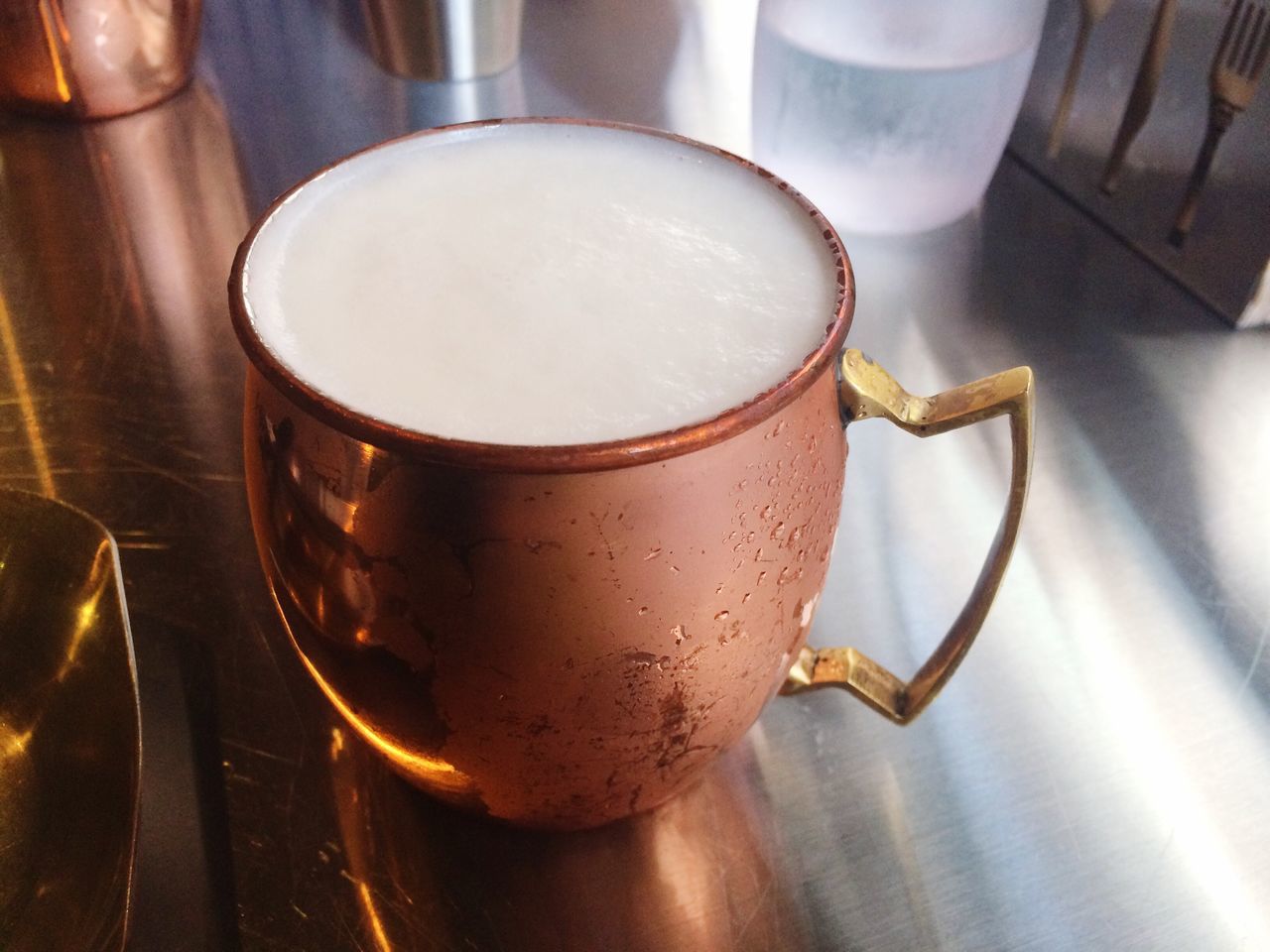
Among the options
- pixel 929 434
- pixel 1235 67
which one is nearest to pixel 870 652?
pixel 929 434

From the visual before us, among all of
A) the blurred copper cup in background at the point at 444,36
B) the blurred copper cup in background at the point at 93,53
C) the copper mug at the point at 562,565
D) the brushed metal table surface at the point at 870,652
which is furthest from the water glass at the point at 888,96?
the blurred copper cup in background at the point at 93,53

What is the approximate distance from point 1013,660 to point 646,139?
0.32 m

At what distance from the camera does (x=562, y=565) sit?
32 cm

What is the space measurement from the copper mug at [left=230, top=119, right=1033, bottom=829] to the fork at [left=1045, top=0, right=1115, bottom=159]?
579mm

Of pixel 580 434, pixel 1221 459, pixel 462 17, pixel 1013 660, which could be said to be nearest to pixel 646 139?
pixel 580 434

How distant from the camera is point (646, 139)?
1.48ft

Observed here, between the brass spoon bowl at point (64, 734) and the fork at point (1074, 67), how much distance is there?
30.7 inches

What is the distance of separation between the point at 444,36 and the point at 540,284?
73 centimetres

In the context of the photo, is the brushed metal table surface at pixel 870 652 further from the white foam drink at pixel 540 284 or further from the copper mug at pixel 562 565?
the white foam drink at pixel 540 284

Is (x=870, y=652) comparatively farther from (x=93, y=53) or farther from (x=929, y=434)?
(x=93, y=53)

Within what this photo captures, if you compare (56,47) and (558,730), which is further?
(56,47)

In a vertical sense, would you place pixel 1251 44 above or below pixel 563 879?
above

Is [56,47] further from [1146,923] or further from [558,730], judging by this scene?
[1146,923]

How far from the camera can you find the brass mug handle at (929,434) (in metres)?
0.39
